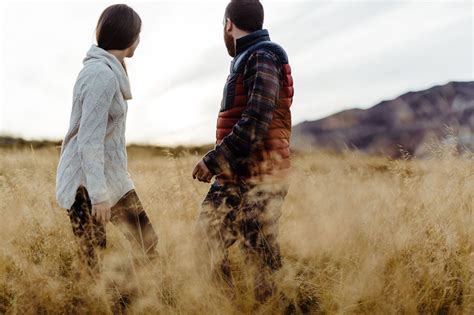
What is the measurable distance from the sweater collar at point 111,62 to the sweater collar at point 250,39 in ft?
1.92

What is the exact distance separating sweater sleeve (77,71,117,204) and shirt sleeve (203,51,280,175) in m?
0.50

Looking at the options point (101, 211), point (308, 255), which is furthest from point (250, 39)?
point (308, 255)

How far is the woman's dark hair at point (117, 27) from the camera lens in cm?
254

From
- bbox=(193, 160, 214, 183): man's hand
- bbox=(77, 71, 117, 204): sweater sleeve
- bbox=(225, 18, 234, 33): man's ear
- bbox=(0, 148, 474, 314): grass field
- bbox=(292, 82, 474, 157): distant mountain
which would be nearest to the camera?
→ bbox=(77, 71, 117, 204): sweater sleeve

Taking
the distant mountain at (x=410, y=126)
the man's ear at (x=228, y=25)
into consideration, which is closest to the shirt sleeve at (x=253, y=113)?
the man's ear at (x=228, y=25)

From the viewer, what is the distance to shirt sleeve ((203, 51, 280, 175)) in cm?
239

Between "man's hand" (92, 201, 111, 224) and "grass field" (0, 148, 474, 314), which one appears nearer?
"man's hand" (92, 201, 111, 224)

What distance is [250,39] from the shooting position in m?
2.55

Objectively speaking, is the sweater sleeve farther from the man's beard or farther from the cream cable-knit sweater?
the man's beard

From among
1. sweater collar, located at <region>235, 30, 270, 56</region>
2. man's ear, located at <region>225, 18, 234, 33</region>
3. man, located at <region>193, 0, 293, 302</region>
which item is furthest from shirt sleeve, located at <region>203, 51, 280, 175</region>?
man's ear, located at <region>225, 18, 234, 33</region>

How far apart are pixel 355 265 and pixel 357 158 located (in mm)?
2567

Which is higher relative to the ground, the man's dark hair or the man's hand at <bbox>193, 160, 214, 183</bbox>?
the man's dark hair

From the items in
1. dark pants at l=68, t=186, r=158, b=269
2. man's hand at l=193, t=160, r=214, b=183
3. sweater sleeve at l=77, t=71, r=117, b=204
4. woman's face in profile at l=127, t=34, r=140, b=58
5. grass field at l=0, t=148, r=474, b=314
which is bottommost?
grass field at l=0, t=148, r=474, b=314

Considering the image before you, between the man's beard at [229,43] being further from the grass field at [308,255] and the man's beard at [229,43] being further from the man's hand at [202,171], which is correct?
the grass field at [308,255]
